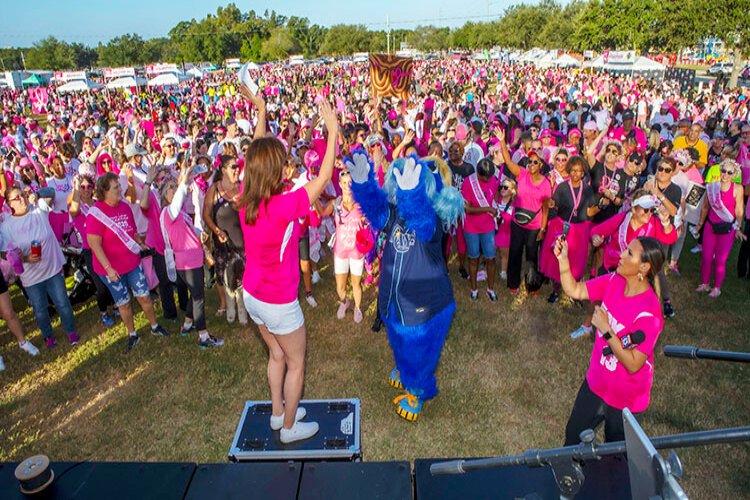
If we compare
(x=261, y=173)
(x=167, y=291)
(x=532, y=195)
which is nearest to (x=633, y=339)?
(x=261, y=173)

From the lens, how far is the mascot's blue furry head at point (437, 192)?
143 inches

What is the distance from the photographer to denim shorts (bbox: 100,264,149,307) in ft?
16.3

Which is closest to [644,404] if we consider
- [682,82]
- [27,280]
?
[27,280]

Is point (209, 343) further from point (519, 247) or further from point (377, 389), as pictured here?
point (519, 247)

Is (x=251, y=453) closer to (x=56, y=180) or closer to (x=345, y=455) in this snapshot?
(x=345, y=455)

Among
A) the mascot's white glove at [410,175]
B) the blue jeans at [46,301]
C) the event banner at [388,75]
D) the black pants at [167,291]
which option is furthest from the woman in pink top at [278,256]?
the event banner at [388,75]

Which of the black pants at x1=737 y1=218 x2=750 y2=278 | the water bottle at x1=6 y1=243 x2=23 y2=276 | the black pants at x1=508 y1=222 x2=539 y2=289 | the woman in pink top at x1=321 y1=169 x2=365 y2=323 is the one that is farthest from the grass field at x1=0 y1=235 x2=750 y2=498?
the water bottle at x1=6 y1=243 x2=23 y2=276

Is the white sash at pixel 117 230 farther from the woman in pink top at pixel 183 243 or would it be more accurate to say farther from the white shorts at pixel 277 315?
the white shorts at pixel 277 315

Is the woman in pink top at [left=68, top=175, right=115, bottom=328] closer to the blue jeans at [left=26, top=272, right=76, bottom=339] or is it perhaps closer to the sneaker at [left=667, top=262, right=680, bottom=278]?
the blue jeans at [left=26, top=272, right=76, bottom=339]

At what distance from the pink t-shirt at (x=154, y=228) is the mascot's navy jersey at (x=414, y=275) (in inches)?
117

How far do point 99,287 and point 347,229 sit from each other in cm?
311

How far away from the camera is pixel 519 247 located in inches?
236

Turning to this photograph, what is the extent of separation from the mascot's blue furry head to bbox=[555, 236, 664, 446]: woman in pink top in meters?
0.91

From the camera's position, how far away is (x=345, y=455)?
3043 mm
